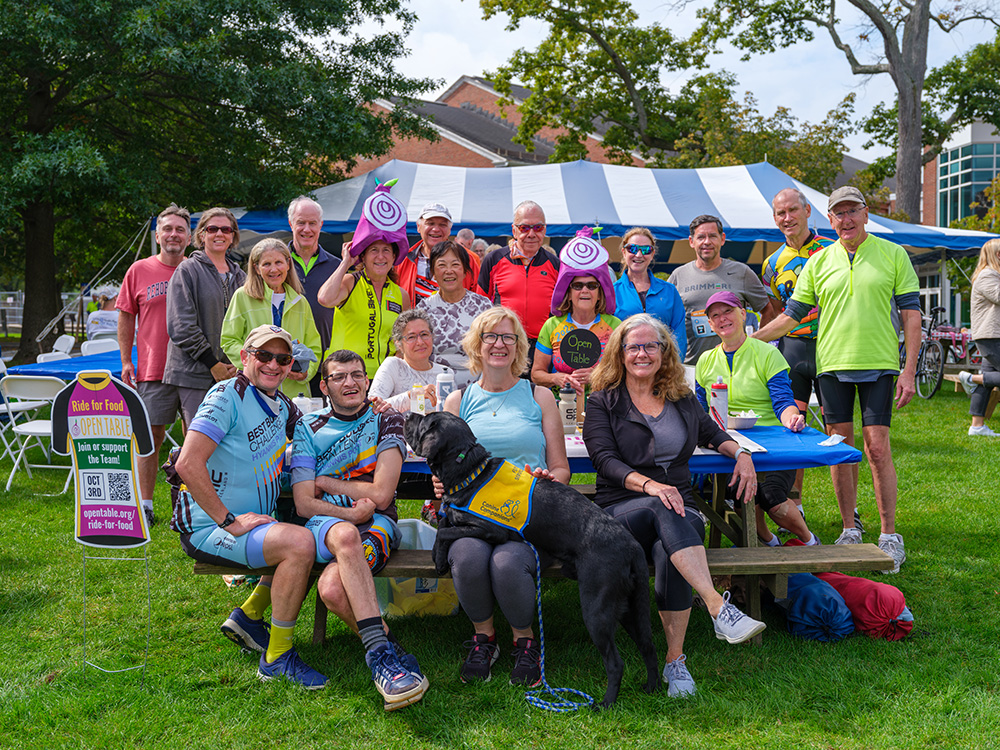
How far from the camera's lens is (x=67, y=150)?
9445mm

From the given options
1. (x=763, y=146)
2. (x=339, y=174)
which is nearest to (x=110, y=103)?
(x=339, y=174)

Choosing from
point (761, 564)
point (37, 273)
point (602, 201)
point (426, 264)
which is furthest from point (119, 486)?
point (37, 273)

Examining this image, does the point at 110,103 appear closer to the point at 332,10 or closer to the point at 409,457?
the point at 332,10

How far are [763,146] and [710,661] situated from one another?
54.0 feet

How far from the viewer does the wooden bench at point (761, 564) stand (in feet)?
9.78

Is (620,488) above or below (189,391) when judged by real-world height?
below

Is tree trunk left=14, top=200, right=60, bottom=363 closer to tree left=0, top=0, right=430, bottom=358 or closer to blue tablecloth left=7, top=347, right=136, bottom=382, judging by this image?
tree left=0, top=0, right=430, bottom=358

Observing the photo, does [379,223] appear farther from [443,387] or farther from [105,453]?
[105,453]

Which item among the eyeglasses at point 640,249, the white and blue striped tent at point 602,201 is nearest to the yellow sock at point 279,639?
the eyeglasses at point 640,249

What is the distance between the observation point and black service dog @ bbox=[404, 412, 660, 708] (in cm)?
269

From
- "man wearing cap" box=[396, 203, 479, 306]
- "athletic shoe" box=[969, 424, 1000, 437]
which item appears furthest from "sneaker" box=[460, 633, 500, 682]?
"athletic shoe" box=[969, 424, 1000, 437]

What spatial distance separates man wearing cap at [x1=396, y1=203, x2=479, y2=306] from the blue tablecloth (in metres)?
2.77

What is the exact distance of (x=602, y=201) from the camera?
31.0 feet

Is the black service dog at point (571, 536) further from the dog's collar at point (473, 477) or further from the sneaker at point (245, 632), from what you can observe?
the sneaker at point (245, 632)
